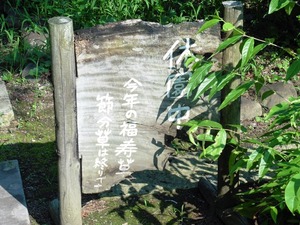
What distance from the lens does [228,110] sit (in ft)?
13.3

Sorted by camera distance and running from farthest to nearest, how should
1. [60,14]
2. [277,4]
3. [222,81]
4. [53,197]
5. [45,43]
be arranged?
[60,14] → [45,43] → [53,197] → [222,81] → [277,4]

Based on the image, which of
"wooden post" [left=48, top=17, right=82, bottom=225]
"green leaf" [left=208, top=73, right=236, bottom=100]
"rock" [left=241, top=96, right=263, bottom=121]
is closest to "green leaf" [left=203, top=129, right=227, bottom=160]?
"green leaf" [left=208, top=73, right=236, bottom=100]

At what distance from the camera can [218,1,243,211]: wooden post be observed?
3844 millimetres

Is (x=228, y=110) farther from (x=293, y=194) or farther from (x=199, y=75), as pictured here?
(x=293, y=194)

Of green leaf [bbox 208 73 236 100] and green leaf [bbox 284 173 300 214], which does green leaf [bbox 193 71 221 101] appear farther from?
green leaf [bbox 284 173 300 214]

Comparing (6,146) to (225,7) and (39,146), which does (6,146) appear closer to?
(39,146)

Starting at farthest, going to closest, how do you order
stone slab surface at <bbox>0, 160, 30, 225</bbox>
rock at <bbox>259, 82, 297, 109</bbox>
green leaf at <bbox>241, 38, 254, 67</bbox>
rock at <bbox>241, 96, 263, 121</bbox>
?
1. rock at <bbox>259, 82, 297, 109</bbox>
2. rock at <bbox>241, 96, 263, 121</bbox>
3. stone slab surface at <bbox>0, 160, 30, 225</bbox>
4. green leaf at <bbox>241, 38, 254, 67</bbox>

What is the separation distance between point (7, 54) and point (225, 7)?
339cm

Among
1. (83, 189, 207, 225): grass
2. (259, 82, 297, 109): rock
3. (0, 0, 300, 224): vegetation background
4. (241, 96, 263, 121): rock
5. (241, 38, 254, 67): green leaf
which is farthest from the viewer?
(259, 82, 297, 109): rock

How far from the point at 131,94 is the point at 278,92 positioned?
8.47 ft

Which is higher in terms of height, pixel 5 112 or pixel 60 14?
pixel 60 14

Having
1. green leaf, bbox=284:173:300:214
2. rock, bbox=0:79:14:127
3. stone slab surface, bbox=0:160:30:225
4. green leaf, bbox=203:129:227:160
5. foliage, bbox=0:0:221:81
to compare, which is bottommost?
stone slab surface, bbox=0:160:30:225

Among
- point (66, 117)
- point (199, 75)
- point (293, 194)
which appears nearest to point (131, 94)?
point (66, 117)

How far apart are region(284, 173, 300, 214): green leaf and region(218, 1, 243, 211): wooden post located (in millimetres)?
1241
